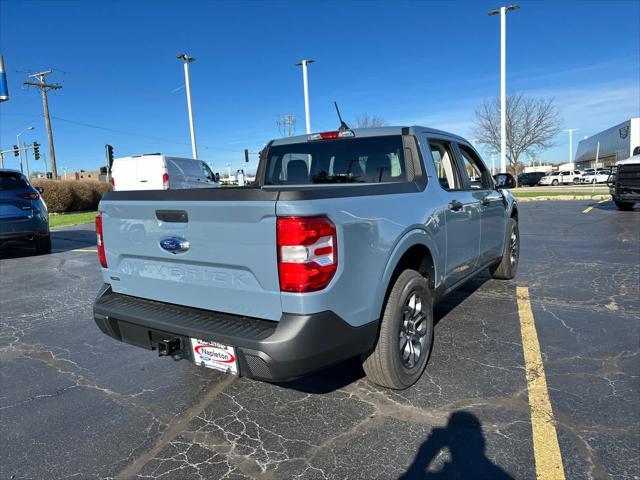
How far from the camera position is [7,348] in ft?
13.8

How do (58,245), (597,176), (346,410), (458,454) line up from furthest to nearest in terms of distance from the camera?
(597,176) < (58,245) < (346,410) < (458,454)

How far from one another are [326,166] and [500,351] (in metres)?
2.18

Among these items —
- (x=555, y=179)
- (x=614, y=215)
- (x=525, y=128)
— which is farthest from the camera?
(x=555, y=179)

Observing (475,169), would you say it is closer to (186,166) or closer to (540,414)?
(540,414)

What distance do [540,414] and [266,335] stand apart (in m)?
1.76

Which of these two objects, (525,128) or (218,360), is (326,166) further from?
(525,128)

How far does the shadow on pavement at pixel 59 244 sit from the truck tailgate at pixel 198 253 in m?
8.34

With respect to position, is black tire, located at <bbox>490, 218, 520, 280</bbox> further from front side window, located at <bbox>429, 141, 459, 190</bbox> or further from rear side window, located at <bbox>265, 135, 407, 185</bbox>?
rear side window, located at <bbox>265, 135, 407, 185</bbox>

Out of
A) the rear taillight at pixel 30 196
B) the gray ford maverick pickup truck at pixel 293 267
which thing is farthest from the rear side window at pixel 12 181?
the gray ford maverick pickup truck at pixel 293 267

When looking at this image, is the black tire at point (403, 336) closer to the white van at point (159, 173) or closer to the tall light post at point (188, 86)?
the white van at point (159, 173)

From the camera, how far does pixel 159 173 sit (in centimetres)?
1778

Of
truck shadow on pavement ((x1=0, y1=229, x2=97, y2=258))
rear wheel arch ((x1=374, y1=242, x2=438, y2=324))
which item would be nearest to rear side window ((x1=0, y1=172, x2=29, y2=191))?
truck shadow on pavement ((x1=0, y1=229, x2=97, y2=258))

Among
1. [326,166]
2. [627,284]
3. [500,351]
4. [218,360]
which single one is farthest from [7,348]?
[627,284]

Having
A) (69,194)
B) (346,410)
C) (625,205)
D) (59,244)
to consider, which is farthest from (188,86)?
(346,410)
